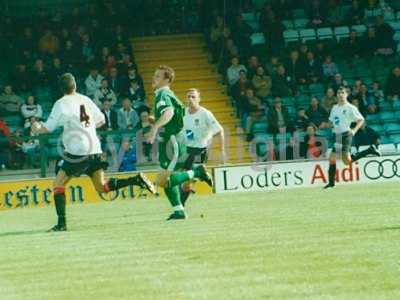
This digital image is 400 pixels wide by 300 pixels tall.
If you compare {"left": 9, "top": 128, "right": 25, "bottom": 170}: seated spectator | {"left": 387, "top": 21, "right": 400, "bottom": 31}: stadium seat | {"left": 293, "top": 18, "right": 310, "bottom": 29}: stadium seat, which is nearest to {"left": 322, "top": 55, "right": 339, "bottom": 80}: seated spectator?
{"left": 293, "top": 18, "right": 310, "bottom": 29}: stadium seat

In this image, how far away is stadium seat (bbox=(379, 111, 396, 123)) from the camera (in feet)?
98.6

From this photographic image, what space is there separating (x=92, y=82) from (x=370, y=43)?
7.70 m

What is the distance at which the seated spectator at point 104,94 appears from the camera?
2812cm

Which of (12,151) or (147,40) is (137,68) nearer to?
(147,40)

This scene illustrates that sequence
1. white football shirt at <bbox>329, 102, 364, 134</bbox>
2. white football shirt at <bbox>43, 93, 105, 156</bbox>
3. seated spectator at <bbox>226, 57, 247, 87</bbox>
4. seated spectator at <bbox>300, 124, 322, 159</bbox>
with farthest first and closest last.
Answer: seated spectator at <bbox>226, 57, 247, 87</bbox>
seated spectator at <bbox>300, 124, 322, 159</bbox>
white football shirt at <bbox>329, 102, 364, 134</bbox>
white football shirt at <bbox>43, 93, 105, 156</bbox>

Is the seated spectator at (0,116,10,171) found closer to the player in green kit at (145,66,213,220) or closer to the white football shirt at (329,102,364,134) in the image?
the white football shirt at (329,102,364,134)

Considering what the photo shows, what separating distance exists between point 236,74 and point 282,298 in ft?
71.9

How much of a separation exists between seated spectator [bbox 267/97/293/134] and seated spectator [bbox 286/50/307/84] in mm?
2081

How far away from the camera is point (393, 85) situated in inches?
1205

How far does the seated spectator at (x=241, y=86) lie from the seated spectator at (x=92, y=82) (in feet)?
11.2

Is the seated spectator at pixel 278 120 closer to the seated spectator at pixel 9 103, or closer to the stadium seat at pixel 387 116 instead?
the stadium seat at pixel 387 116

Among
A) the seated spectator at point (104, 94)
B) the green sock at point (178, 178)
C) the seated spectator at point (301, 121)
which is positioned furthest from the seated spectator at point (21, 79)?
the green sock at point (178, 178)

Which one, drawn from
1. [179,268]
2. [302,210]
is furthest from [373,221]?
[179,268]

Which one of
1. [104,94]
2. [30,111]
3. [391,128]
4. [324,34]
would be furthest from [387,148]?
[30,111]
